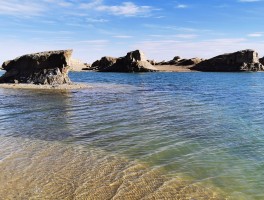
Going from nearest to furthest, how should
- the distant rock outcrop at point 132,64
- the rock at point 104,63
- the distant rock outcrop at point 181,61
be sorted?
the distant rock outcrop at point 132,64 → the rock at point 104,63 → the distant rock outcrop at point 181,61

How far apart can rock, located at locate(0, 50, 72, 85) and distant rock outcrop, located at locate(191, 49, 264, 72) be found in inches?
3919

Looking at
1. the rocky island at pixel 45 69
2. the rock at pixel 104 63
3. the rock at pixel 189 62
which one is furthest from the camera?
the rock at pixel 189 62

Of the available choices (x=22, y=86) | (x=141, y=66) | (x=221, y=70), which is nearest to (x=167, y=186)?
(x=22, y=86)

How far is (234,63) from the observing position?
132m

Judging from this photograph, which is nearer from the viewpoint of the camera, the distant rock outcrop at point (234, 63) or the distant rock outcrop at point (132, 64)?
the distant rock outcrop at point (132, 64)

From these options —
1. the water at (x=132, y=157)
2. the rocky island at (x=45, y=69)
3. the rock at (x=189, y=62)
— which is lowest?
the water at (x=132, y=157)

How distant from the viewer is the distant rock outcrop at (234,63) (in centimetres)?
12794

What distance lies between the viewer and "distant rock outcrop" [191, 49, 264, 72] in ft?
420

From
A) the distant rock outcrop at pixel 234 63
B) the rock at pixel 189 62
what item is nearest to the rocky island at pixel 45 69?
the distant rock outcrop at pixel 234 63

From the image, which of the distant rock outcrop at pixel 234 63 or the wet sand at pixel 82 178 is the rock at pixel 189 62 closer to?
the distant rock outcrop at pixel 234 63

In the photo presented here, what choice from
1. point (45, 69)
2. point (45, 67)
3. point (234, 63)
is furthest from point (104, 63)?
point (45, 69)

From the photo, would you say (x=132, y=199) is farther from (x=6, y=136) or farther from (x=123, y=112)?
(x=123, y=112)

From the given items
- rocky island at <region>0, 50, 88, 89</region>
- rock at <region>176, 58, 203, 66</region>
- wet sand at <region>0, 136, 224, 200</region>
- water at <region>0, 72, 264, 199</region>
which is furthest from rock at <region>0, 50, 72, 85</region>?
rock at <region>176, 58, 203, 66</region>

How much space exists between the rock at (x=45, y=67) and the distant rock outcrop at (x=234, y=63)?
99.5m
